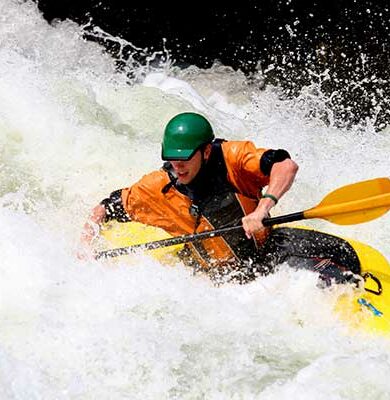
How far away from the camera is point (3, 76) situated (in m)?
5.45

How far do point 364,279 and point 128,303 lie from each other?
1.10 meters

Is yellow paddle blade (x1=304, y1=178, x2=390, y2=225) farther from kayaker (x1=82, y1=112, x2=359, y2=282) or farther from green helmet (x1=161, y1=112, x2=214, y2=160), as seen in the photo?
green helmet (x1=161, y1=112, x2=214, y2=160)

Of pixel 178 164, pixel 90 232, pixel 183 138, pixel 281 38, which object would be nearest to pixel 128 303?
pixel 90 232

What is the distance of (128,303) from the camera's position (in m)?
3.15

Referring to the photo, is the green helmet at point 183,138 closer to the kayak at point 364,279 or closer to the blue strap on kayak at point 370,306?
the kayak at point 364,279

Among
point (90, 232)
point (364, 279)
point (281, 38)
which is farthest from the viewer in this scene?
point (281, 38)

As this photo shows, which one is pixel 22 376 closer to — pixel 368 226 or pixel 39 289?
pixel 39 289

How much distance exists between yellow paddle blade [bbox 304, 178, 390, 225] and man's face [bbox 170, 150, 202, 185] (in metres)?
0.52

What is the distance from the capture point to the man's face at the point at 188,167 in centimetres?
310

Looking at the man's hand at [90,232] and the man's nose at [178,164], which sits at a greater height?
the man's nose at [178,164]

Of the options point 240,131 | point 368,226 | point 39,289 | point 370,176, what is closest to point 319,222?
point 368,226

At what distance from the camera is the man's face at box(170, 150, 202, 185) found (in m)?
3.10

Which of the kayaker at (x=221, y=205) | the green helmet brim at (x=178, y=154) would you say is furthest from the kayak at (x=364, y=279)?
the green helmet brim at (x=178, y=154)

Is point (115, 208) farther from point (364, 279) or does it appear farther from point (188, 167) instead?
point (364, 279)
